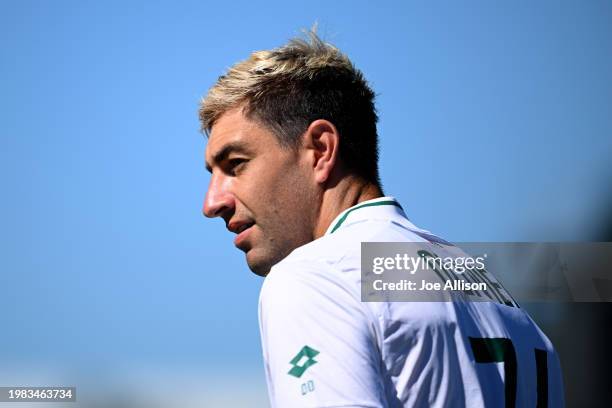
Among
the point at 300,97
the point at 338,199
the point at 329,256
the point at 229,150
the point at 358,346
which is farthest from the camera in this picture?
the point at 300,97

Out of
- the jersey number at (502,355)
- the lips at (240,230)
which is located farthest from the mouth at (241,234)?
the jersey number at (502,355)

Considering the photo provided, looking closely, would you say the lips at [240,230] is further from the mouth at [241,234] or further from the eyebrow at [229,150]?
the eyebrow at [229,150]

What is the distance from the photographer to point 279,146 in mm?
3371

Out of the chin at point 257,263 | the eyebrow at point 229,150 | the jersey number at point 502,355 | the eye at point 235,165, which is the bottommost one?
the jersey number at point 502,355

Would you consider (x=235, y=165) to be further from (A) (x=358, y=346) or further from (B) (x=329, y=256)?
(A) (x=358, y=346)

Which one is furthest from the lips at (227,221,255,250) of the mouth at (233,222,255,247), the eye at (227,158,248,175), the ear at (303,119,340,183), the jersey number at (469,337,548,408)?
the jersey number at (469,337,548,408)

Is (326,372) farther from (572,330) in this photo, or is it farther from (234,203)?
(572,330)

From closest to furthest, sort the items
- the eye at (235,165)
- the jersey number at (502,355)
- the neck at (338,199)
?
the jersey number at (502,355)
the neck at (338,199)
the eye at (235,165)

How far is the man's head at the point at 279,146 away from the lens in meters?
3.33

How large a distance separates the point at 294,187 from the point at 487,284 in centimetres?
88

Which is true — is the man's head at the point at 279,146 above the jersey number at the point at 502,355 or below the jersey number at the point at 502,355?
above

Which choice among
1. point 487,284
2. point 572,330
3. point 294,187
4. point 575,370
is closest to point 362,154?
point 294,187

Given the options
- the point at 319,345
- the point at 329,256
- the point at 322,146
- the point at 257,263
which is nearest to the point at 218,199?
the point at 257,263

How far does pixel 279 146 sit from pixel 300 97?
15.3 inches
